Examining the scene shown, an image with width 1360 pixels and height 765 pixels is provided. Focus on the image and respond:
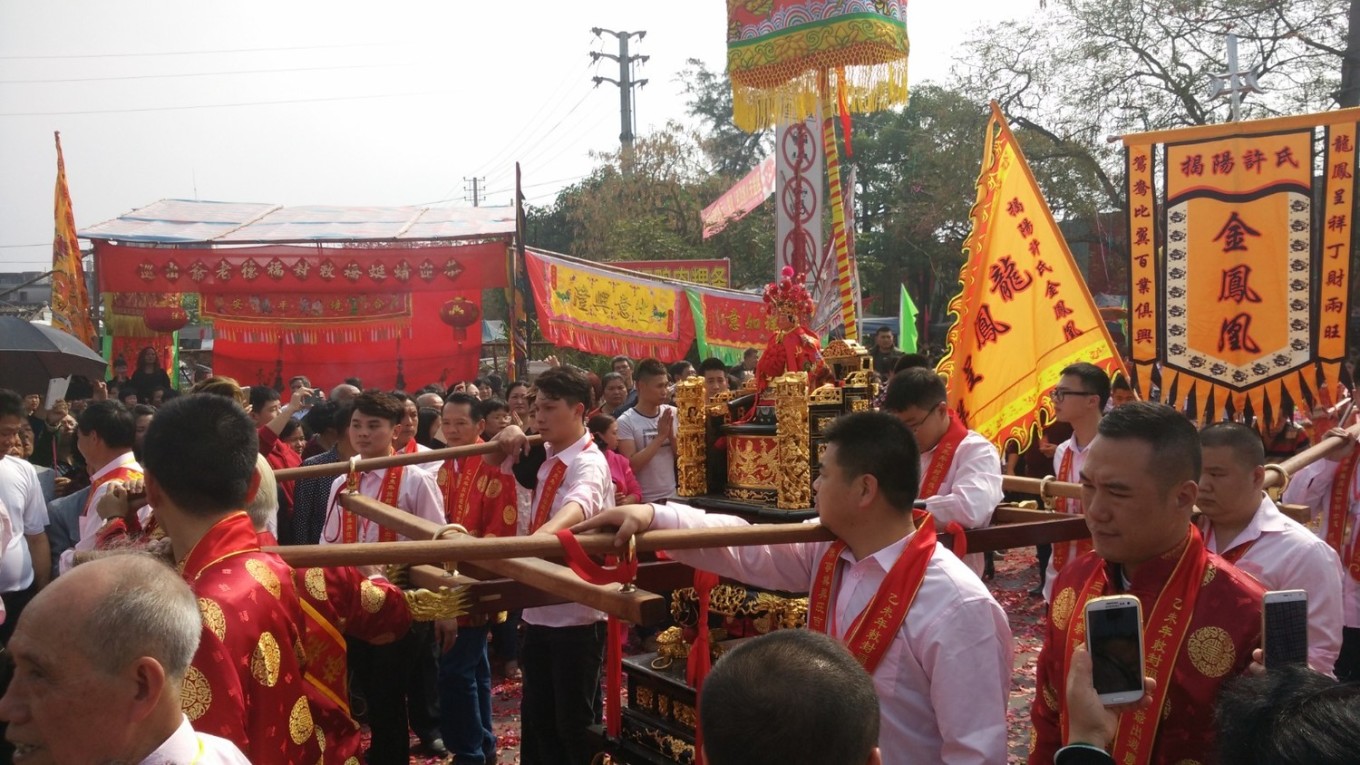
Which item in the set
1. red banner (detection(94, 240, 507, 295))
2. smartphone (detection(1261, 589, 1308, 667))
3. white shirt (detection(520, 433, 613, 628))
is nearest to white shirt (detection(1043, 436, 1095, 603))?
white shirt (detection(520, 433, 613, 628))

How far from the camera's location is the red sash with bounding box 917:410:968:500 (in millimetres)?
4656

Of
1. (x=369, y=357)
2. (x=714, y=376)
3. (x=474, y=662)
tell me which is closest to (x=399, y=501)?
(x=474, y=662)

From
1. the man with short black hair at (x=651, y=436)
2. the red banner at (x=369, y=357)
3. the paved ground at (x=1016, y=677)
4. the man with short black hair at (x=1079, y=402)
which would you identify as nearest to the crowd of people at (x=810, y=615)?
the man with short black hair at (x=1079, y=402)

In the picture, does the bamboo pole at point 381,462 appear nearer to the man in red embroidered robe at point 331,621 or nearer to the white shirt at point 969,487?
the man in red embroidered robe at point 331,621

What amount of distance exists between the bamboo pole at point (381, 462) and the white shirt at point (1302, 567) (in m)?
2.67

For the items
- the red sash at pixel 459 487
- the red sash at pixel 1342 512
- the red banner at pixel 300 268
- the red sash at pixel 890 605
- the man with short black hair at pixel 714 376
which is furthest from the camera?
the red banner at pixel 300 268

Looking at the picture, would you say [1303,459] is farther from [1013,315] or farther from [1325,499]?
[1013,315]

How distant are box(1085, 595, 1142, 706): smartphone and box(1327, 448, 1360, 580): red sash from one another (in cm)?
355

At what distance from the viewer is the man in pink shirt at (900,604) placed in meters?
2.40

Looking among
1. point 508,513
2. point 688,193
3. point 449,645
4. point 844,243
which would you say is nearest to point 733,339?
point 844,243

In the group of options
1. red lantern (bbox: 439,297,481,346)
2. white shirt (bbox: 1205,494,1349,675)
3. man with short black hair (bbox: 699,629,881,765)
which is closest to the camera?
man with short black hair (bbox: 699,629,881,765)

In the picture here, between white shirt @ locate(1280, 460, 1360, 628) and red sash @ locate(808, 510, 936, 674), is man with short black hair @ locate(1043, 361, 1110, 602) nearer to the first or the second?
white shirt @ locate(1280, 460, 1360, 628)

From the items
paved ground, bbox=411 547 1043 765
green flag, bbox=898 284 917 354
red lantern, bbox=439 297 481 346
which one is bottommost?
paved ground, bbox=411 547 1043 765

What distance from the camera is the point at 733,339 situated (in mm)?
15094
